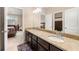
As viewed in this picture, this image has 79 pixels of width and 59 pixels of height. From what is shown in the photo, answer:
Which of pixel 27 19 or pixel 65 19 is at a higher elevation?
pixel 27 19

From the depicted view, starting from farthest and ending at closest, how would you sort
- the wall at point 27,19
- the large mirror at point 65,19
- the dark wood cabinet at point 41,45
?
the wall at point 27,19 < the large mirror at point 65,19 < the dark wood cabinet at point 41,45

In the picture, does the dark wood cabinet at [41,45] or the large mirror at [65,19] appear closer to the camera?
the dark wood cabinet at [41,45]

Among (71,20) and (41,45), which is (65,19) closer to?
(71,20)

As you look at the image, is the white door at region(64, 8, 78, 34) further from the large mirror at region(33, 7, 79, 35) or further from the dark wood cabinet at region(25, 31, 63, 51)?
the dark wood cabinet at region(25, 31, 63, 51)

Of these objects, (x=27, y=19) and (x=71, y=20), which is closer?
(x=71, y=20)

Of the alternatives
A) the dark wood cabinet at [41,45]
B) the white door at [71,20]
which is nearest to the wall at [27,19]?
the dark wood cabinet at [41,45]

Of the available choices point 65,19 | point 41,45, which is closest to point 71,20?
point 65,19

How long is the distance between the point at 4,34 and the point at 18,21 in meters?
2.09

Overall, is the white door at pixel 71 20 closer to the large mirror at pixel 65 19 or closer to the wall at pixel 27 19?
the large mirror at pixel 65 19

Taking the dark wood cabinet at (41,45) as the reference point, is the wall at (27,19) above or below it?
above

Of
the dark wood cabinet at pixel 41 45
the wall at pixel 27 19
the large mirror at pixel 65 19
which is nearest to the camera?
the dark wood cabinet at pixel 41 45

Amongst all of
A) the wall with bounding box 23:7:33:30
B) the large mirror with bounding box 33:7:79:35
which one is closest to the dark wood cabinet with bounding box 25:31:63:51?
the large mirror with bounding box 33:7:79:35
